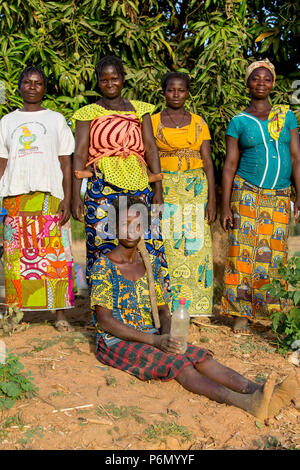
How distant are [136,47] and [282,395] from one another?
3.37 m

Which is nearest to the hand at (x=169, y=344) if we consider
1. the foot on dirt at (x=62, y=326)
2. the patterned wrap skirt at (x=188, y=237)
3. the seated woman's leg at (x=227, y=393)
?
the seated woman's leg at (x=227, y=393)

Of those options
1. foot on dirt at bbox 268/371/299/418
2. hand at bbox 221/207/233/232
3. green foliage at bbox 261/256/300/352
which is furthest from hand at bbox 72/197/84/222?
foot on dirt at bbox 268/371/299/418

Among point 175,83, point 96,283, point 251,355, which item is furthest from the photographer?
point 175,83

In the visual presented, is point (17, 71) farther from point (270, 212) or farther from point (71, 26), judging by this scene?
point (270, 212)

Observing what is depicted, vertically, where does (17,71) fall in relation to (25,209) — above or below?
Answer: above

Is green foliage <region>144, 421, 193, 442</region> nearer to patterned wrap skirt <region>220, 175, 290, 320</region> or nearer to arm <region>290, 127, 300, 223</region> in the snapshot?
patterned wrap skirt <region>220, 175, 290, 320</region>

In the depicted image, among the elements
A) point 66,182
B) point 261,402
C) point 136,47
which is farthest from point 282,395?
point 136,47

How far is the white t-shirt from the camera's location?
3957 millimetres

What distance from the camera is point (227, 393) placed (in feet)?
9.37

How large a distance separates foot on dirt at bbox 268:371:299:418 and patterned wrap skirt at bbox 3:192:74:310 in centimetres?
195

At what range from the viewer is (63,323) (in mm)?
4168

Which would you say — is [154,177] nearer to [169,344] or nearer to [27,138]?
[27,138]
